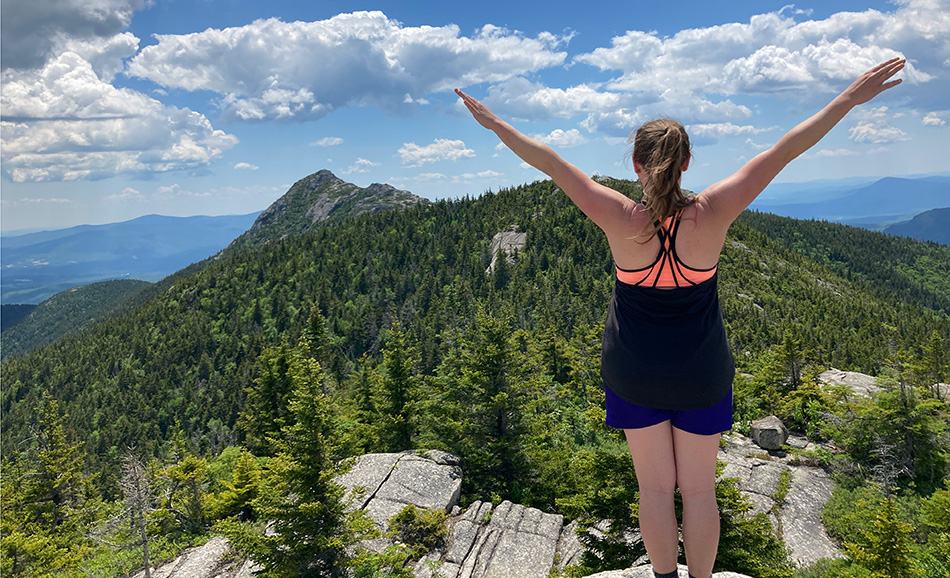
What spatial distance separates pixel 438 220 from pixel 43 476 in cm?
14818

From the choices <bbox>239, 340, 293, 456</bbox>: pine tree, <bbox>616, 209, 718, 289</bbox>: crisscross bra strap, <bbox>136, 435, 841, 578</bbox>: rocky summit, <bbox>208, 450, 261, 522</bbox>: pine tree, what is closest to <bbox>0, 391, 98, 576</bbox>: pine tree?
<bbox>208, 450, 261, 522</bbox>: pine tree

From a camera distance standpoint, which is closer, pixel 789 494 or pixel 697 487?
pixel 697 487

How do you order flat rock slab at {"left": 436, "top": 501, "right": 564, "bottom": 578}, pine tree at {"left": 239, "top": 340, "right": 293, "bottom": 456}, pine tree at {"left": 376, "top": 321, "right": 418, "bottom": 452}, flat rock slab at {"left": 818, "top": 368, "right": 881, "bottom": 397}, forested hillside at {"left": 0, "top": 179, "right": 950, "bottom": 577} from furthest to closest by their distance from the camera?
1. flat rock slab at {"left": 818, "top": 368, "right": 881, "bottom": 397}
2. pine tree at {"left": 239, "top": 340, "right": 293, "bottom": 456}
3. pine tree at {"left": 376, "top": 321, "right": 418, "bottom": 452}
4. forested hillside at {"left": 0, "top": 179, "right": 950, "bottom": 577}
5. flat rock slab at {"left": 436, "top": 501, "right": 564, "bottom": 578}

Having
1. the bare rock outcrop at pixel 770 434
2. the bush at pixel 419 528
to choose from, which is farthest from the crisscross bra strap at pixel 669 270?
the bare rock outcrop at pixel 770 434

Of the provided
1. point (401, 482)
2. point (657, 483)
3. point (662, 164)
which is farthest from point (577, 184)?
point (401, 482)

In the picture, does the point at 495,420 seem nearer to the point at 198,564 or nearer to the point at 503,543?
the point at 503,543

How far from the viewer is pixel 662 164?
2771 millimetres

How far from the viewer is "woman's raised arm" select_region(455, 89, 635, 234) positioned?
9.30 feet

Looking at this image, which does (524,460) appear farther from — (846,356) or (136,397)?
(136,397)

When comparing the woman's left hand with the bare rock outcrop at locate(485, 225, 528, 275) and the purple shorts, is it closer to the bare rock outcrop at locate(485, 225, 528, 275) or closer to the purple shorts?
the purple shorts

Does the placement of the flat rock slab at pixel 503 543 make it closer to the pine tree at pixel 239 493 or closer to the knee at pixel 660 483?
the pine tree at pixel 239 493

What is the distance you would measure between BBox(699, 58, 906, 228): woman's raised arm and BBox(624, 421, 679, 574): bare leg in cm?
144

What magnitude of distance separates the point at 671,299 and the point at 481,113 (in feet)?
5.53

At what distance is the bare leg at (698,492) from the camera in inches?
122
